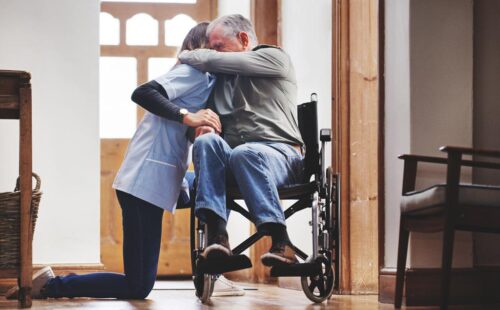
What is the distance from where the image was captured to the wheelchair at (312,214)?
3.32 metres

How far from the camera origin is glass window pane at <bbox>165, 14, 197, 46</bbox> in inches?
255

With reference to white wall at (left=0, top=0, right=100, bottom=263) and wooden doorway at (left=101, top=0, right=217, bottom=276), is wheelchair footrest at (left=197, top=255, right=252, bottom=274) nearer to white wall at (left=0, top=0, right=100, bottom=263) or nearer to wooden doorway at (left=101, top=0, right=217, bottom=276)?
white wall at (left=0, top=0, right=100, bottom=263)

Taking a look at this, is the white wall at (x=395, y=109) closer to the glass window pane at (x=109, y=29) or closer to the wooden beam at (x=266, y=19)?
the wooden beam at (x=266, y=19)

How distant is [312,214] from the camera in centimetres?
339

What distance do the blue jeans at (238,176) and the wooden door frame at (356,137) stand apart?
1060mm

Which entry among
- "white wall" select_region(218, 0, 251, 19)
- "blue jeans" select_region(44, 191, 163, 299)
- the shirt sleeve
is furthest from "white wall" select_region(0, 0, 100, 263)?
the shirt sleeve

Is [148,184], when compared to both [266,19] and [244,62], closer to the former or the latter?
[244,62]

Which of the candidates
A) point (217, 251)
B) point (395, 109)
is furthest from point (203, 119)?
point (395, 109)

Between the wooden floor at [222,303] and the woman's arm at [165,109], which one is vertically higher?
the woman's arm at [165,109]

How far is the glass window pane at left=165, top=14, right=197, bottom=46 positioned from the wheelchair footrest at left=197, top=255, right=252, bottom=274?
140 inches

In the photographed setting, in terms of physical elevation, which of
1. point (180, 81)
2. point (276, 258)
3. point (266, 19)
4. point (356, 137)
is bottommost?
point (276, 258)

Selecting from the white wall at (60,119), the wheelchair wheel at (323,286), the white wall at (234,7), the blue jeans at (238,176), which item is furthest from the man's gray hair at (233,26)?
the white wall at (234,7)

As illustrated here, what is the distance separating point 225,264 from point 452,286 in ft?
3.48

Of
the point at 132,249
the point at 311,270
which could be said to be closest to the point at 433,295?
the point at 311,270
